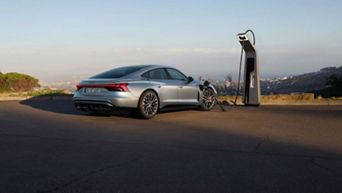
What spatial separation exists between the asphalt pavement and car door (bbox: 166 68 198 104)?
264cm

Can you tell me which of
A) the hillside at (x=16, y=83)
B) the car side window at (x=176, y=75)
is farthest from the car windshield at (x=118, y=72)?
the hillside at (x=16, y=83)

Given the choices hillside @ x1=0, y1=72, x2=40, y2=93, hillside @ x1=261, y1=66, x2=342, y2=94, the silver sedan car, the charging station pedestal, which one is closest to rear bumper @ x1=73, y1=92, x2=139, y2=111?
the silver sedan car

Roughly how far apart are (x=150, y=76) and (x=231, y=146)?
5030 mm

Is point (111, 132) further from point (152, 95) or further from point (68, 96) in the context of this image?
point (68, 96)

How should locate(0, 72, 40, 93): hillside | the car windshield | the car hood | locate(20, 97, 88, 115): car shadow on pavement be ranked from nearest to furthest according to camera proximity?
the car hood < the car windshield < locate(20, 97, 88, 115): car shadow on pavement < locate(0, 72, 40, 93): hillside

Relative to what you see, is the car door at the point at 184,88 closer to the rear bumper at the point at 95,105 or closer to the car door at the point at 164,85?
the car door at the point at 164,85

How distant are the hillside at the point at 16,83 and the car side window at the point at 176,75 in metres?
18.4

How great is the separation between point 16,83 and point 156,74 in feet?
64.9

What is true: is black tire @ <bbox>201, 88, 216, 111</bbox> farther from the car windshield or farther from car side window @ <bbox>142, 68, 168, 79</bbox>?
the car windshield

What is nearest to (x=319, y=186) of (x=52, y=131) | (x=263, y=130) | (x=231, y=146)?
(x=231, y=146)

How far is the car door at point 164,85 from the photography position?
10.6 m

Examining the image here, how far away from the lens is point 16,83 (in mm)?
27203

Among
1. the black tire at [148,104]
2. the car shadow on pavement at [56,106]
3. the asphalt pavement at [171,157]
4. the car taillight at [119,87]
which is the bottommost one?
the asphalt pavement at [171,157]

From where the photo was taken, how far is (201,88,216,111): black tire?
12.6 meters
